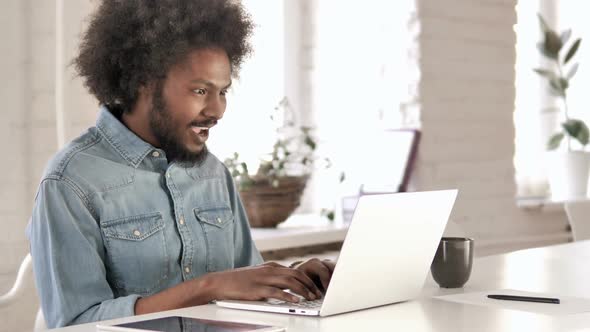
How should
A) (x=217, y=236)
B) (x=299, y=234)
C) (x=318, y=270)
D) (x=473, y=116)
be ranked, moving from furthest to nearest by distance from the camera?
(x=473, y=116) → (x=299, y=234) → (x=217, y=236) → (x=318, y=270)

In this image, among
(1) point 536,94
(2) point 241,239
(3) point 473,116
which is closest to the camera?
(2) point 241,239

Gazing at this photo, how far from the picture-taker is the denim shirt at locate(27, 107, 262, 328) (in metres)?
1.68

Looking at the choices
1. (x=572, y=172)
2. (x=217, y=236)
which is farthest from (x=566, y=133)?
(x=217, y=236)

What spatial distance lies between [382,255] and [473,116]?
268 cm

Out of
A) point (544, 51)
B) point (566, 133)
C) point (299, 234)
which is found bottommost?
point (299, 234)

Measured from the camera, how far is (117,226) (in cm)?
178

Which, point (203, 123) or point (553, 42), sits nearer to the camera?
point (203, 123)

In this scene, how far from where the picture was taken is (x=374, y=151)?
3818mm

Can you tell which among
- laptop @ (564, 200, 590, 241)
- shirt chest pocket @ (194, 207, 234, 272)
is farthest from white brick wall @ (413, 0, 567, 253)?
shirt chest pocket @ (194, 207, 234, 272)

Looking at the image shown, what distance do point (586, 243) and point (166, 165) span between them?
49.7 inches

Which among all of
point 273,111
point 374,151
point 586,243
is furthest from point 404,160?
point 586,243

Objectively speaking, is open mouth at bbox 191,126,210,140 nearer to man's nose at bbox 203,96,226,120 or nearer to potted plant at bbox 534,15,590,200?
man's nose at bbox 203,96,226,120

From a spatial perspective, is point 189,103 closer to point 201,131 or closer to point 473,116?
point 201,131

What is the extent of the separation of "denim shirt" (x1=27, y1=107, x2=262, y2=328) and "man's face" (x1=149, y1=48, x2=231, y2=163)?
0.05 metres
